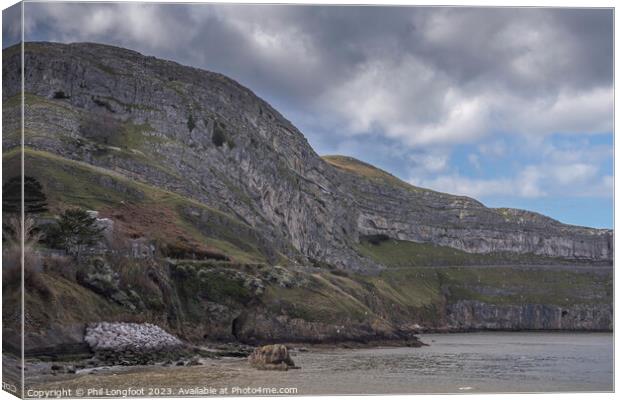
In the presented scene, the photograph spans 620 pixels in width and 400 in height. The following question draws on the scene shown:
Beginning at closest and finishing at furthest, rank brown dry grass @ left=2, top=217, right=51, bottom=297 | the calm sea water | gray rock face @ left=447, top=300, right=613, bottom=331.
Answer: brown dry grass @ left=2, top=217, right=51, bottom=297 < the calm sea water < gray rock face @ left=447, top=300, right=613, bottom=331

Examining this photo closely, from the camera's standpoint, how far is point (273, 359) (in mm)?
40844

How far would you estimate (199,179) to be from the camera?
3910 inches

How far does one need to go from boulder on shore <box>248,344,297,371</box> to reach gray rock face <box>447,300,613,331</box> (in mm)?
59966

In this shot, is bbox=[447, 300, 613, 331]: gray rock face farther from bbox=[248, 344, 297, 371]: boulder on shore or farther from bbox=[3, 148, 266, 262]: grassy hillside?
bbox=[248, 344, 297, 371]: boulder on shore

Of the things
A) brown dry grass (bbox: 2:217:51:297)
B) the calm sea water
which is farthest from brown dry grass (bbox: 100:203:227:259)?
brown dry grass (bbox: 2:217:51:297)

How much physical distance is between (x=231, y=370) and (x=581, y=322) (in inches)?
2660

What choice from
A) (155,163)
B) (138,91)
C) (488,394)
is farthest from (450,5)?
(138,91)

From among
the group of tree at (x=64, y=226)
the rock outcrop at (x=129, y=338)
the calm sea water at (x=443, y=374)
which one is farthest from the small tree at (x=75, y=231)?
the calm sea water at (x=443, y=374)

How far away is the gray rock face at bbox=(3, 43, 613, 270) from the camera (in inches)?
3322

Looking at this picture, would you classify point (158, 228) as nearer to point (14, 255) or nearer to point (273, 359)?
point (273, 359)

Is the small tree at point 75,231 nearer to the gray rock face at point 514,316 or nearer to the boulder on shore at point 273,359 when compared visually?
the boulder on shore at point 273,359

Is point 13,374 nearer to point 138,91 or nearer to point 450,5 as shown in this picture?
point 450,5

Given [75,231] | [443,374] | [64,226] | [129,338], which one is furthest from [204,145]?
[443,374]

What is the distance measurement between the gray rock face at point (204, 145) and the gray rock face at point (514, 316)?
30.5 feet
